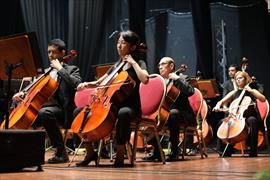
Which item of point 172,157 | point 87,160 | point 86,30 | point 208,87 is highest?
point 86,30

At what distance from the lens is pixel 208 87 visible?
625 centimetres

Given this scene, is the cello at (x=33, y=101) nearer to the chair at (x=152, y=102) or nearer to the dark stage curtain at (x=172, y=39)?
the chair at (x=152, y=102)

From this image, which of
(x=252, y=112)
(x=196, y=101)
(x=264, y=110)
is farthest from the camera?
(x=264, y=110)

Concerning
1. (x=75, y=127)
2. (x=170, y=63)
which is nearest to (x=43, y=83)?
(x=75, y=127)

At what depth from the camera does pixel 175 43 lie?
25.4 feet

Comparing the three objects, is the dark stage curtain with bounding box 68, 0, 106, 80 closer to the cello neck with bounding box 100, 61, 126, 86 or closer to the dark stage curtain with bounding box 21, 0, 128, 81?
the dark stage curtain with bounding box 21, 0, 128, 81

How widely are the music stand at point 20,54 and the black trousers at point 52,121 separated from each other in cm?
63

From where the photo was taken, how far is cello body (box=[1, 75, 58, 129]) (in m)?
3.87

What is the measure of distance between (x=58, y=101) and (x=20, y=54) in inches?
36.2

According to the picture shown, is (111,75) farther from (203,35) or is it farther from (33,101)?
(203,35)

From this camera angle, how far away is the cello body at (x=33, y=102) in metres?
3.87

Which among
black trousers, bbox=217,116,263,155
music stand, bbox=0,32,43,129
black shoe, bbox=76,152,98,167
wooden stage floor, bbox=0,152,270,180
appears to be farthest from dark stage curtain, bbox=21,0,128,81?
wooden stage floor, bbox=0,152,270,180

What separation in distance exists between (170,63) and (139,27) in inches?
117

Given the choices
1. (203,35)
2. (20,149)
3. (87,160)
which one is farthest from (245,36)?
(20,149)
